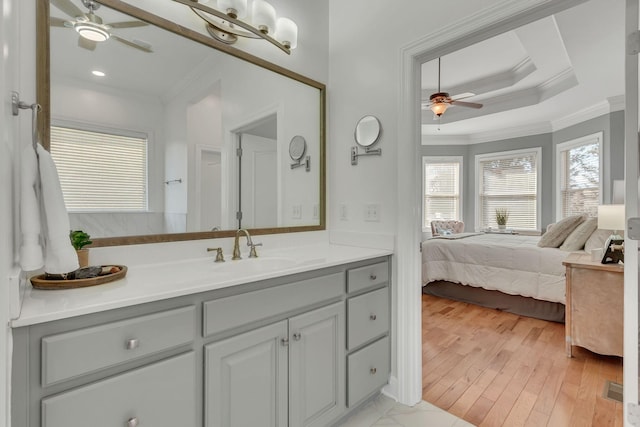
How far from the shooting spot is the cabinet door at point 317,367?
1400 millimetres

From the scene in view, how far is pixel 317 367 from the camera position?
1494mm

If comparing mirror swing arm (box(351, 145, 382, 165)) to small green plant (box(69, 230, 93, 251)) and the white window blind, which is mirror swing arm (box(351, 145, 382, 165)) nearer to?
the white window blind

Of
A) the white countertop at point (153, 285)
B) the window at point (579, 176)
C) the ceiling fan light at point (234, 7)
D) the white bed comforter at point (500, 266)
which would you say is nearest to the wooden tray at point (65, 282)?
the white countertop at point (153, 285)

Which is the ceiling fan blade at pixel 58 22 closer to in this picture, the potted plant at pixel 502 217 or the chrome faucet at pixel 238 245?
the chrome faucet at pixel 238 245

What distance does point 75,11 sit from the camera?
51.6 inches

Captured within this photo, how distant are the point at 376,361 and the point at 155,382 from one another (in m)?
1.22

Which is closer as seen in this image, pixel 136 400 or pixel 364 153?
pixel 136 400

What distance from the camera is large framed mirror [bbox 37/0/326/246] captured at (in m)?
1.31

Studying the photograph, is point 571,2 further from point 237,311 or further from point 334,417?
point 334,417

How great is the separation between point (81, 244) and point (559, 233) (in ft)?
13.2

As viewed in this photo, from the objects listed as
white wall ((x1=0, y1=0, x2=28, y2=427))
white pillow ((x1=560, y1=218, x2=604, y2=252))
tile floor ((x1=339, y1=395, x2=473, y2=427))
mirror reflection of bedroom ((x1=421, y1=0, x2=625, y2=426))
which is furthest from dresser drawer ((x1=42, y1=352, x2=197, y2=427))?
white pillow ((x1=560, y1=218, x2=604, y2=252))

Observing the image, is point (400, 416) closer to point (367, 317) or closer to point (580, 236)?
point (367, 317)

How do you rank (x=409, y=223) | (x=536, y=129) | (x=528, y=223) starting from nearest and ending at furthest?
1. (x=409, y=223)
2. (x=536, y=129)
3. (x=528, y=223)

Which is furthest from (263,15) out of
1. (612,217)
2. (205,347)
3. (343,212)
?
(612,217)
